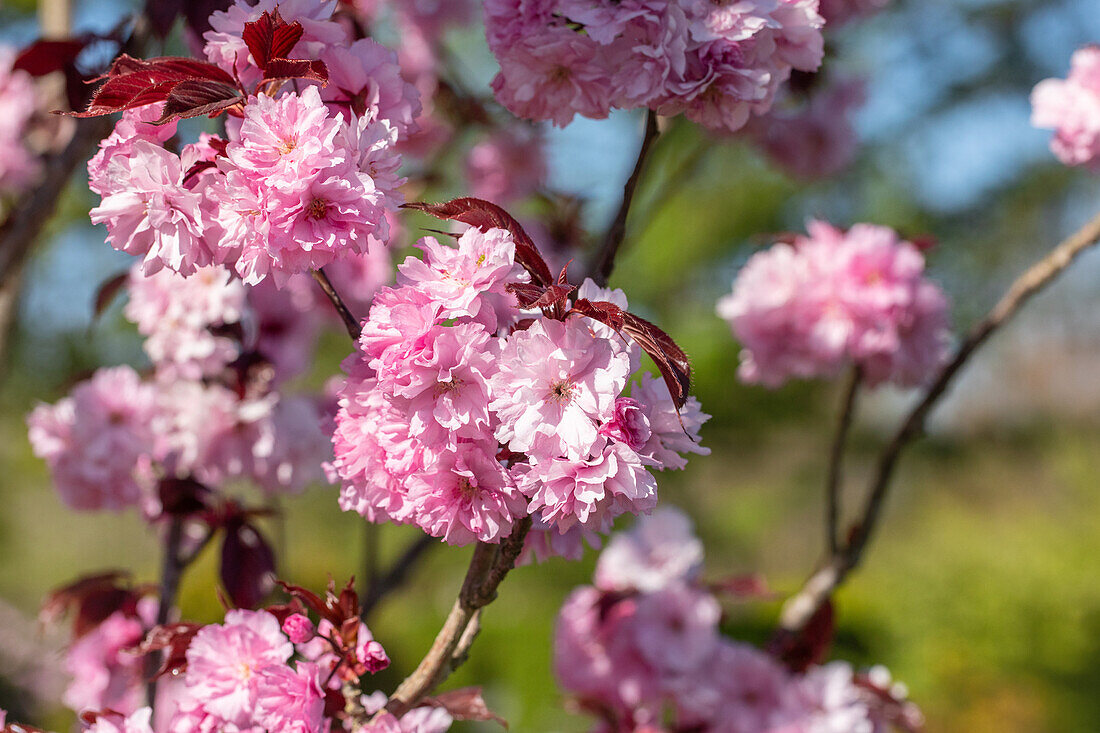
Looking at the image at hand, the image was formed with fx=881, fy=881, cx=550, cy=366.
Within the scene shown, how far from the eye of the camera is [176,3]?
0.97 metres

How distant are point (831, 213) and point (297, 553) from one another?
5276mm

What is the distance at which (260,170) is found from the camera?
0.56 m

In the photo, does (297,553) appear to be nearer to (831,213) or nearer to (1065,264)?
(831,213)

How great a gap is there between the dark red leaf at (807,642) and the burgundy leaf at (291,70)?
39.3 inches

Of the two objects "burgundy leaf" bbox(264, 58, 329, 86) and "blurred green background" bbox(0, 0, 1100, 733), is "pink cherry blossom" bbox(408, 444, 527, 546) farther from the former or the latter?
"blurred green background" bbox(0, 0, 1100, 733)

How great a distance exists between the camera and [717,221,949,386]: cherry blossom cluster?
1263 millimetres

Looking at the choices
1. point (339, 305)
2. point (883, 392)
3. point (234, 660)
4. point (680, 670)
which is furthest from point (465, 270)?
point (883, 392)

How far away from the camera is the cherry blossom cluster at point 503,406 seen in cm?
54

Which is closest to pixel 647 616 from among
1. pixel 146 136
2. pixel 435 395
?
pixel 435 395

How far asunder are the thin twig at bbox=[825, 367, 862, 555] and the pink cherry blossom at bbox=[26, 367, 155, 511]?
3.09ft

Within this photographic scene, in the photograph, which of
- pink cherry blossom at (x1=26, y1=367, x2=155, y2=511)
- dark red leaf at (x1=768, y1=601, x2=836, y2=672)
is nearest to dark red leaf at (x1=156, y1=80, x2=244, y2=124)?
pink cherry blossom at (x1=26, y1=367, x2=155, y2=511)

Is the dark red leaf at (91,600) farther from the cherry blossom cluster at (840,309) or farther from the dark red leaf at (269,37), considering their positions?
the cherry blossom cluster at (840,309)

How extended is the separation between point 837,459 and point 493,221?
794 millimetres

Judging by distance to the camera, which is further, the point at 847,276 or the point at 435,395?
the point at 847,276
